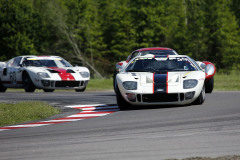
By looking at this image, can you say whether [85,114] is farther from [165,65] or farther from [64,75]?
[64,75]

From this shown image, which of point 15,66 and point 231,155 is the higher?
point 231,155

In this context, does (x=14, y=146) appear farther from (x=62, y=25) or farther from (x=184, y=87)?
(x=62, y=25)

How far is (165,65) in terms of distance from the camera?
13.0 m

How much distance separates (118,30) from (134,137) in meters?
67.3

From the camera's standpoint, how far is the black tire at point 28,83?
738 inches

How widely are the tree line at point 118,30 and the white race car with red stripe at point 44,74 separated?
4324 cm

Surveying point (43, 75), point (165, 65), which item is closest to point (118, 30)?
point (43, 75)

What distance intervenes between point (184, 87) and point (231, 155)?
519cm

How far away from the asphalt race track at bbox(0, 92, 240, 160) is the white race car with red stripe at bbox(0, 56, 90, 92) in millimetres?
8074

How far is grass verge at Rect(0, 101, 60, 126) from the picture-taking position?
1023 centimetres

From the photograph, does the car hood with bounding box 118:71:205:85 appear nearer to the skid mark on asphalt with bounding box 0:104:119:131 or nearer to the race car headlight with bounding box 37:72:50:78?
the skid mark on asphalt with bounding box 0:104:119:131

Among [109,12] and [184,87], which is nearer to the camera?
[184,87]

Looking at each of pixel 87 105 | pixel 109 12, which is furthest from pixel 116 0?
pixel 87 105

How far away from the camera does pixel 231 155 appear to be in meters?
5.82
